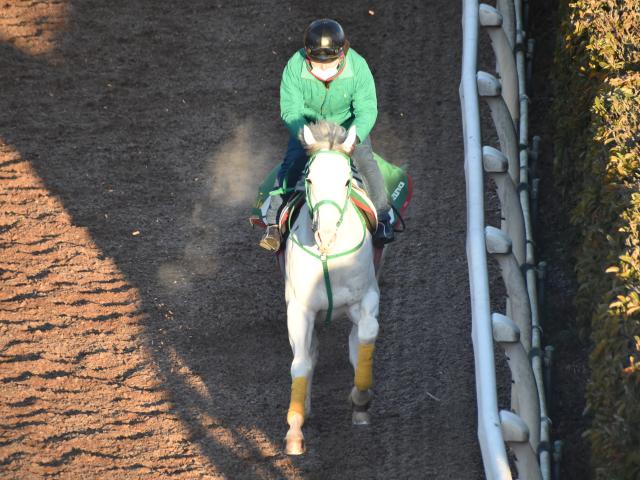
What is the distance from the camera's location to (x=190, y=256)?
10.0 m

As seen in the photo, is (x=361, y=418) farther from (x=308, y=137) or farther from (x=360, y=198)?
(x=308, y=137)

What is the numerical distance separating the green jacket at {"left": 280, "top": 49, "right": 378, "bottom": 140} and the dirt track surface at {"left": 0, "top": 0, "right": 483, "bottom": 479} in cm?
194

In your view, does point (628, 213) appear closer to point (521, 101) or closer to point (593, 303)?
point (593, 303)

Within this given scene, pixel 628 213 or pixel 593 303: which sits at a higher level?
pixel 628 213

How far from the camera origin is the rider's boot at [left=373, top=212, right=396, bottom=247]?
7969 millimetres

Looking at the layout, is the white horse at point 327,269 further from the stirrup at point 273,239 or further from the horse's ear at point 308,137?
the stirrup at point 273,239

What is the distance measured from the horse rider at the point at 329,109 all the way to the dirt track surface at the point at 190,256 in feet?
4.24

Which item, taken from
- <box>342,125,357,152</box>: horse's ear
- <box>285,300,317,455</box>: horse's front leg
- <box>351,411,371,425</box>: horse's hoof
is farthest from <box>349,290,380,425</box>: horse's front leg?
<box>342,125,357,152</box>: horse's ear

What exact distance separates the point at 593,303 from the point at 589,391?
0.88m

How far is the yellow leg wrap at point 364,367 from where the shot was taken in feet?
25.0

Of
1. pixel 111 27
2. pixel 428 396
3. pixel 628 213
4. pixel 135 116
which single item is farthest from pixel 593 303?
pixel 111 27

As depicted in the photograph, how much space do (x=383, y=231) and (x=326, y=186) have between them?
1280 millimetres

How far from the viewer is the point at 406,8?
12.8 meters

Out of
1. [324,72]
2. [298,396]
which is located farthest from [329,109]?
[298,396]
